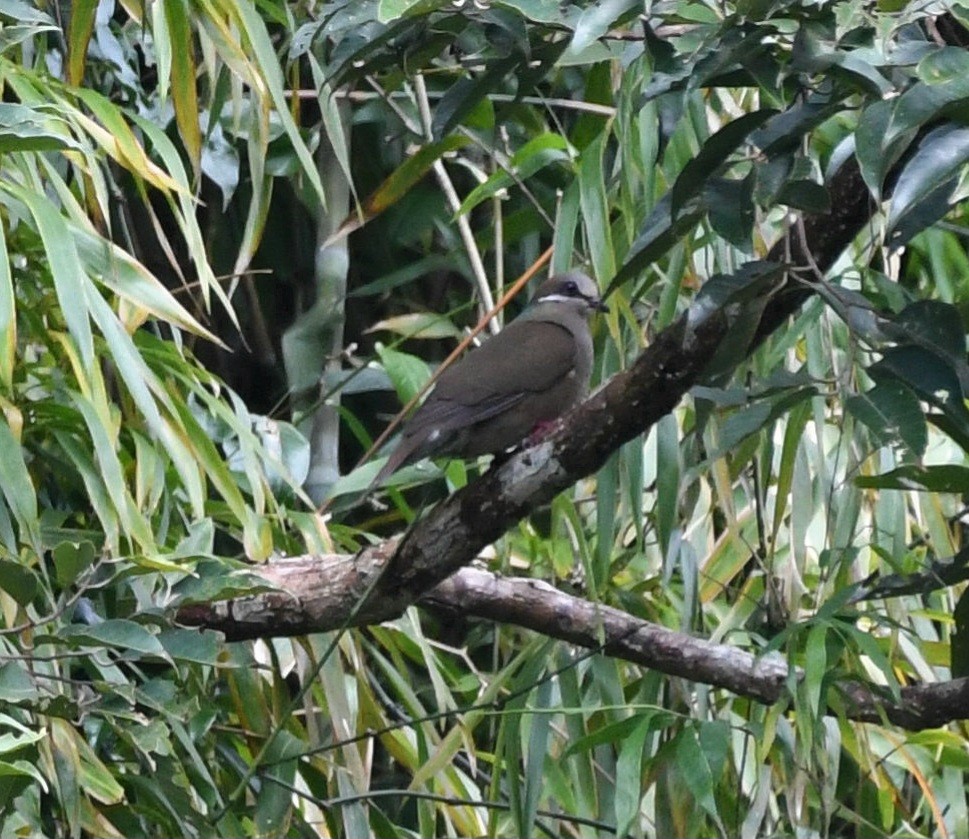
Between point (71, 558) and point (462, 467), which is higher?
point (71, 558)

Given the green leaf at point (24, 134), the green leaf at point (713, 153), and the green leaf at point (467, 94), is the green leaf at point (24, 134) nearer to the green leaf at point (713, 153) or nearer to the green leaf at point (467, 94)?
the green leaf at point (467, 94)

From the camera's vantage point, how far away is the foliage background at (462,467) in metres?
1.59

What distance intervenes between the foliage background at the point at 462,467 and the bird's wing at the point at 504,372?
0.62 feet

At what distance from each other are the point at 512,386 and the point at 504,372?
0.04 meters

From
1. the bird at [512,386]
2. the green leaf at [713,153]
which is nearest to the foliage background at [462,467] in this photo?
the green leaf at [713,153]

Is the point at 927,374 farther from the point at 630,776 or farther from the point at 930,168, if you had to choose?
the point at 630,776

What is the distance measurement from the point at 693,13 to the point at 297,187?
2.01 m

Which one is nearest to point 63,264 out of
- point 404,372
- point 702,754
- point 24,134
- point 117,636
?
point 24,134

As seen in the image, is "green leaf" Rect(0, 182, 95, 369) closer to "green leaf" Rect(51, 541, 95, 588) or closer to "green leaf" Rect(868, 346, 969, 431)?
"green leaf" Rect(51, 541, 95, 588)

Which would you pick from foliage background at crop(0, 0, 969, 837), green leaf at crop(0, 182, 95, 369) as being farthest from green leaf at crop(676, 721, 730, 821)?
green leaf at crop(0, 182, 95, 369)

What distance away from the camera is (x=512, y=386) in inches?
122

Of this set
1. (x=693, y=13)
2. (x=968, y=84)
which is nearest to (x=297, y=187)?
(x=693, y=13)

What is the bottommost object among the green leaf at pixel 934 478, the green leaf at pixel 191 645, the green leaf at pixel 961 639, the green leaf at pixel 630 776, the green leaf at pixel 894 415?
the green leaf at pixel 630 776

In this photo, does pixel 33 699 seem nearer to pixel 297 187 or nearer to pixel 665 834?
pixel 665 834
